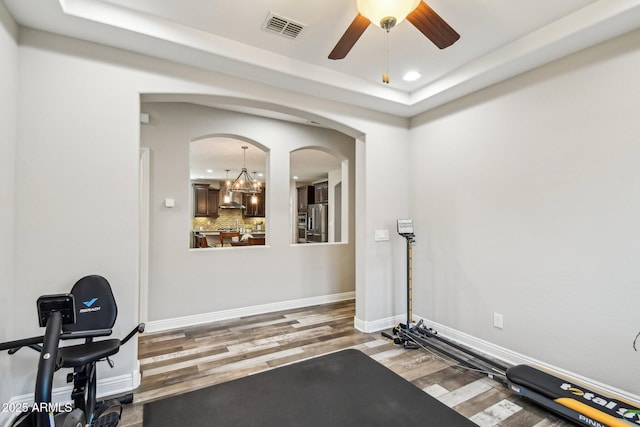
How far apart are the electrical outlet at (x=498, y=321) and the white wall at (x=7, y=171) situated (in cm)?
380

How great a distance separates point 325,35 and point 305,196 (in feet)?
25.9

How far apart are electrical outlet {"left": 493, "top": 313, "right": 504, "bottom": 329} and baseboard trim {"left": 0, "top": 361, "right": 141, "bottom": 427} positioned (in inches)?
125

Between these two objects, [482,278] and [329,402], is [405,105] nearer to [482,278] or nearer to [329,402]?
[482,278]

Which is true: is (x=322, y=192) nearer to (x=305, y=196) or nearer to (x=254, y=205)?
(x=305, y=196)

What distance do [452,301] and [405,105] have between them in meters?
2.27

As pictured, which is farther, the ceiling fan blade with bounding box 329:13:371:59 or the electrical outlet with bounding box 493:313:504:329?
the electrical outlet with bounding box 493:313:504:329

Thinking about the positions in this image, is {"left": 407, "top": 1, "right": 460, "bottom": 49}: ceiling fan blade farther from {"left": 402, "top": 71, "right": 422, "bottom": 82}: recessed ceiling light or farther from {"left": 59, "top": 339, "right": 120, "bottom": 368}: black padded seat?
{"left": 59, "top": 339, "right": 120, "bottom": 368}: black padded seat

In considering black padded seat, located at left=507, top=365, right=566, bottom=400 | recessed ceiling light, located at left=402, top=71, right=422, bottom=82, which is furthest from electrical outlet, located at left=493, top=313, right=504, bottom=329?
recessed ceiling light, located at left=402, top=71, right=422, bottom=82

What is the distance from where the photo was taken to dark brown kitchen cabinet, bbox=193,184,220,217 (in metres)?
9.98

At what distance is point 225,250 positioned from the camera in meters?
3.90

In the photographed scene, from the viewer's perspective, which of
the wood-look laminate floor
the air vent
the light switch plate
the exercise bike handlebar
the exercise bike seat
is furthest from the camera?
the light switch plate

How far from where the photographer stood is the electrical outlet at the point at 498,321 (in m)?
2.83

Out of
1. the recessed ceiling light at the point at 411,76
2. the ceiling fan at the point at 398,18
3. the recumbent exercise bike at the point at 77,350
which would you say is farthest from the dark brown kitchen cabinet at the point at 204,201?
the ceiling fan at the point at 398,18

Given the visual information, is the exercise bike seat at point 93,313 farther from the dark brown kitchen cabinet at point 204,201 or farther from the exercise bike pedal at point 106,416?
the dark brown kitchen cabinet at point 204,201
